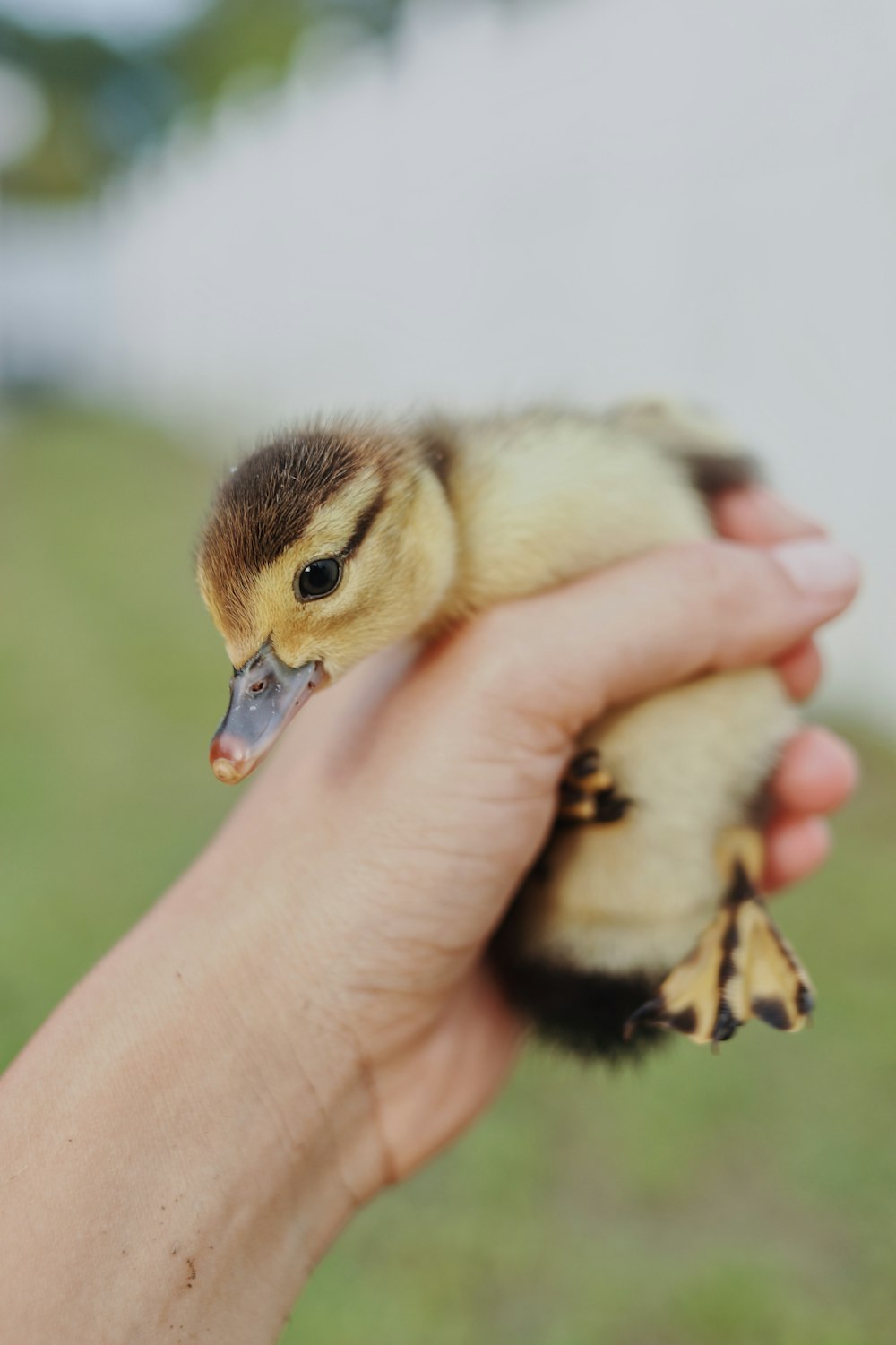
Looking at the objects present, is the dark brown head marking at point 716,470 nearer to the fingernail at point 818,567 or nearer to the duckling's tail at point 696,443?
the duckling's tail at point 696,443

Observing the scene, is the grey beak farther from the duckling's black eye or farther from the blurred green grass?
the blurred green grass

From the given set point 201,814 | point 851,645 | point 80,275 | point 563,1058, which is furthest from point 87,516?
point 80,275

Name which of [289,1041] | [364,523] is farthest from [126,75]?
[289,1041]

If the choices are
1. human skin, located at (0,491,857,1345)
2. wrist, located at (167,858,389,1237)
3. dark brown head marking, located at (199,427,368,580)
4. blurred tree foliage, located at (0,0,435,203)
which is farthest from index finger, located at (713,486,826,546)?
blurred tree foliage, located at (0,0,435,203)

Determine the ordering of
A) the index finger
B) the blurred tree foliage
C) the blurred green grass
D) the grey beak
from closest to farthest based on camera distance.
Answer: the grey beak
the index finger
the blurred green grass
the blurred tree foliage

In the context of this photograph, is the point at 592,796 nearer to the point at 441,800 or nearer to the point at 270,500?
the point at 441,800

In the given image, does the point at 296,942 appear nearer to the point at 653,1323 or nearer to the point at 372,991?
the point at 372,991

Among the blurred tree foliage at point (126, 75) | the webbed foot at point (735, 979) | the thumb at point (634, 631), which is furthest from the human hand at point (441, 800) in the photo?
the blurred tree foliage at point (126, 75)
